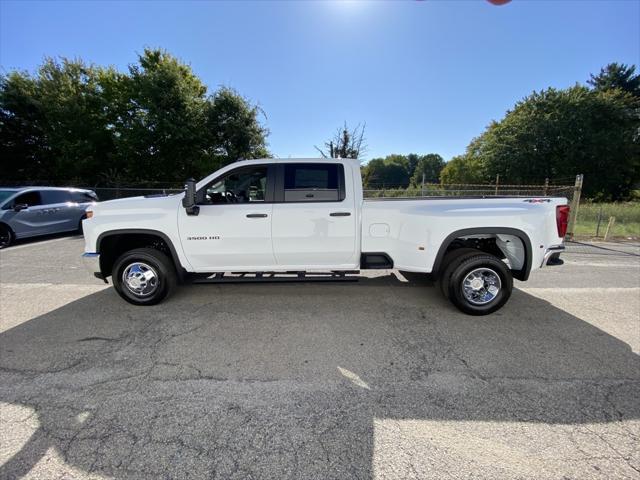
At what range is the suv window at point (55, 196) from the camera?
896 centimetres

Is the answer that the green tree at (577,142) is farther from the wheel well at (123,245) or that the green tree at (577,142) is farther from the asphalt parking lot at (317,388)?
the wheel well at (123,245)

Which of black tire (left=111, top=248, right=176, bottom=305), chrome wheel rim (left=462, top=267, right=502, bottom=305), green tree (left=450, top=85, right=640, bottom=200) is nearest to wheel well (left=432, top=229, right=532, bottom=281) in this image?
chrome wheel rim (left=462, top=267, right=502, bottom=305)

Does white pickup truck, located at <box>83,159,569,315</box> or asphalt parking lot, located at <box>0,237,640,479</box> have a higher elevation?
white pickup truck, located at <box>83,159,569,315</box>

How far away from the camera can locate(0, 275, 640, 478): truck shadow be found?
6.03ft

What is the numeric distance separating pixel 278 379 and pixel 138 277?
2641 mm

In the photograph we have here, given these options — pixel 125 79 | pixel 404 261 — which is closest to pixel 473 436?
pixel 404 261

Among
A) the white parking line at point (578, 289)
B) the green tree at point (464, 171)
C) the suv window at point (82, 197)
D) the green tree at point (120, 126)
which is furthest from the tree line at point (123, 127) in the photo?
the green tree at point (464, 171)

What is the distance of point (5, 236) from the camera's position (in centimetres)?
804

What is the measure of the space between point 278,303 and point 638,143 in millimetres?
43000

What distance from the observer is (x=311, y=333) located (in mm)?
3318

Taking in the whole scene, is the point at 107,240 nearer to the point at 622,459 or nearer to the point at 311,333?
the point at 311,333

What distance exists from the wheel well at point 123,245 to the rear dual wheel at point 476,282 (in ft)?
12.0

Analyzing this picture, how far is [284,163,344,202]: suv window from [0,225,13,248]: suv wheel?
30.4ft

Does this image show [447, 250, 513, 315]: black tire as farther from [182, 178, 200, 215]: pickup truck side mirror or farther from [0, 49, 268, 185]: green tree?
[0, 49, 268, 185]: green tree
